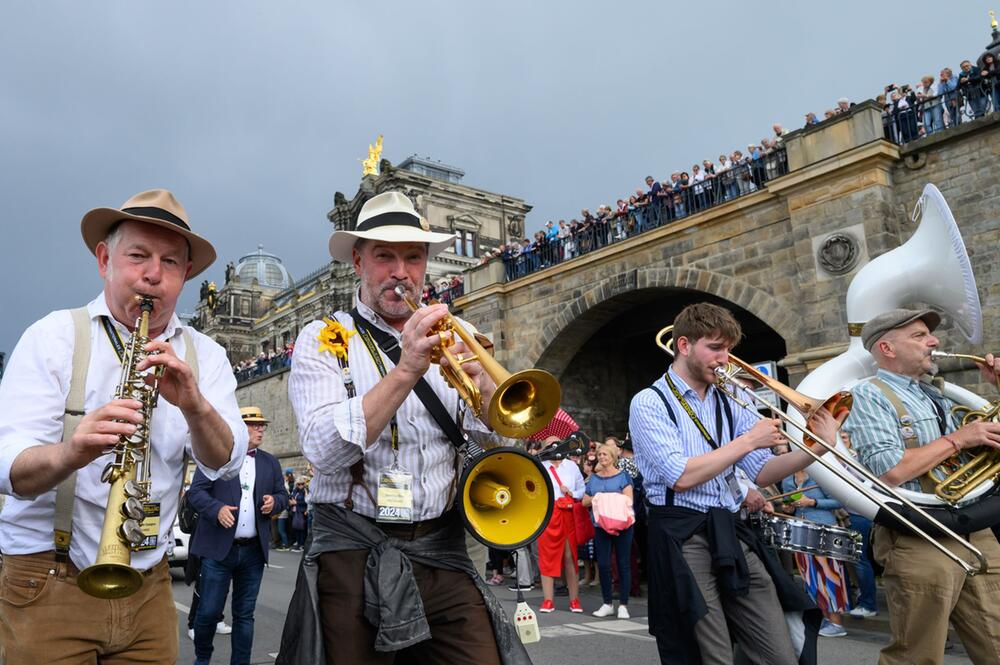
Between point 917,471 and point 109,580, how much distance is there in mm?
3322

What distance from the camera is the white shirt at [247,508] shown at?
580cm

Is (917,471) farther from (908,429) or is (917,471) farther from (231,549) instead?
(231,549)

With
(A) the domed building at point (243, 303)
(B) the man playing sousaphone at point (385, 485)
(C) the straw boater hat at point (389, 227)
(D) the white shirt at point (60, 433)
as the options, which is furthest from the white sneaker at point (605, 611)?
(A) the domed building at point (243, 303)

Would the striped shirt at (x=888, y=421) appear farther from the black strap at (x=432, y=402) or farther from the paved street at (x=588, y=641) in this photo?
the paved street at (x=588, y=641)

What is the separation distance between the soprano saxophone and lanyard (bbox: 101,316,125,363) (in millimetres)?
122

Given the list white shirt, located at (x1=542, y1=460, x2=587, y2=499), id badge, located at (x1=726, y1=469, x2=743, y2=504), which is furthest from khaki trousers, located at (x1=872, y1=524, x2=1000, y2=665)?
white shirt, located at (x1=542, y1=460, x2=587, y2=499)

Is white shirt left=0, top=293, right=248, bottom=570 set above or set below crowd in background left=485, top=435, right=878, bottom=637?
above

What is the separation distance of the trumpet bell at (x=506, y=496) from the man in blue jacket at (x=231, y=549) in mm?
3409

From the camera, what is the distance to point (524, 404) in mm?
2379

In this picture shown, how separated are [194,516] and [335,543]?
4.07 m

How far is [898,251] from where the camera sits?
20.3 feet

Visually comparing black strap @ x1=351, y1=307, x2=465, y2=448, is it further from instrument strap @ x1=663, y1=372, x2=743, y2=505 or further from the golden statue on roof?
the golden statue on roof

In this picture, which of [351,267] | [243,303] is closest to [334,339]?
[351,267]

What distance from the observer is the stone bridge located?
37.5 ft
